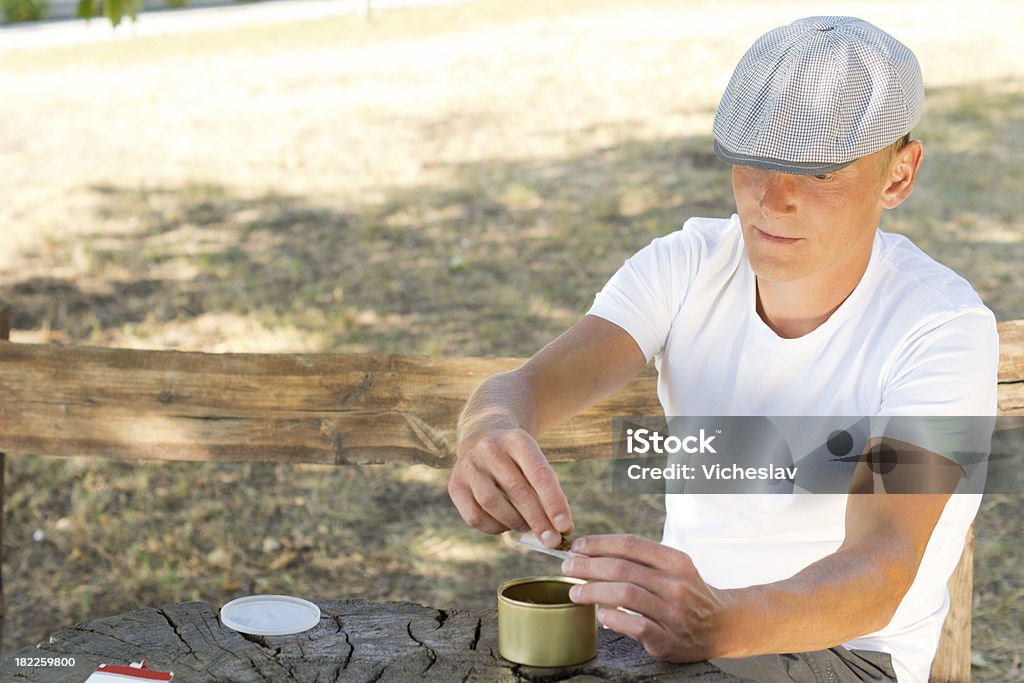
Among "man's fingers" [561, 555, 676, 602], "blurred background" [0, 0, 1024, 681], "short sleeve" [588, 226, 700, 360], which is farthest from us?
"blurred background" [0, 0, 1024, 681]

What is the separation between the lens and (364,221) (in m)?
7.82

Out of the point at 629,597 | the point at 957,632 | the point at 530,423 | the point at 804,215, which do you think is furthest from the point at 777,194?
the point at 957,632

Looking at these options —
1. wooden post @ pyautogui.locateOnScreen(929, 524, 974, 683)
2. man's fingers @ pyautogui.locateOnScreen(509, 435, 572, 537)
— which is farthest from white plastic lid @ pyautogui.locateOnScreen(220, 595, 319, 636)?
wooden post @ pyautogui.locateOnScreen(929, 524, 974, 683)

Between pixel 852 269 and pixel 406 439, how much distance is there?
116cm

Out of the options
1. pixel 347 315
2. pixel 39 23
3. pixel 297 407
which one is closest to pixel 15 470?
pixel 347 315

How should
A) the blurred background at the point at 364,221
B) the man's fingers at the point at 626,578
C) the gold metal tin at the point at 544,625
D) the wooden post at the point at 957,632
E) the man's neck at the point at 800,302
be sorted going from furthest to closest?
the blurred background at the point at 364,221, the wooden post at the point at 957,632, the man's neck at the point at 800,302, the gold metal tin at the point at 544,625, the man's fingers at the point at 626,578

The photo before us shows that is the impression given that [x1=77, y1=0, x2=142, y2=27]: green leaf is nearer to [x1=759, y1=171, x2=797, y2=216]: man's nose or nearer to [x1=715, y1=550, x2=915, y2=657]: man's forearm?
[x1=759, y1=171, x2=797, y2=216]: man's nose

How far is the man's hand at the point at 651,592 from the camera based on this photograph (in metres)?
1.61

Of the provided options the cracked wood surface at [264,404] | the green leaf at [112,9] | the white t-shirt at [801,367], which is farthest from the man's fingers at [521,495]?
the green leaf at [112,9]

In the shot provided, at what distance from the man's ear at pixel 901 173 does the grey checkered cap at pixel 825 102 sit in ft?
0.24

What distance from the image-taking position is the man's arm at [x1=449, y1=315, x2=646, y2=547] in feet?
6.03

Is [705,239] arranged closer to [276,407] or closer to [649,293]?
[649,293]

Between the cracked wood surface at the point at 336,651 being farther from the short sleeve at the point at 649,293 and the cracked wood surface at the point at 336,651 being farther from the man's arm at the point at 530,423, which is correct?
the short sleeve at the point at 649,293

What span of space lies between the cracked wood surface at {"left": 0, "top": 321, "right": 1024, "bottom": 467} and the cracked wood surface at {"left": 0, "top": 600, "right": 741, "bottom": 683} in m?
0.84
